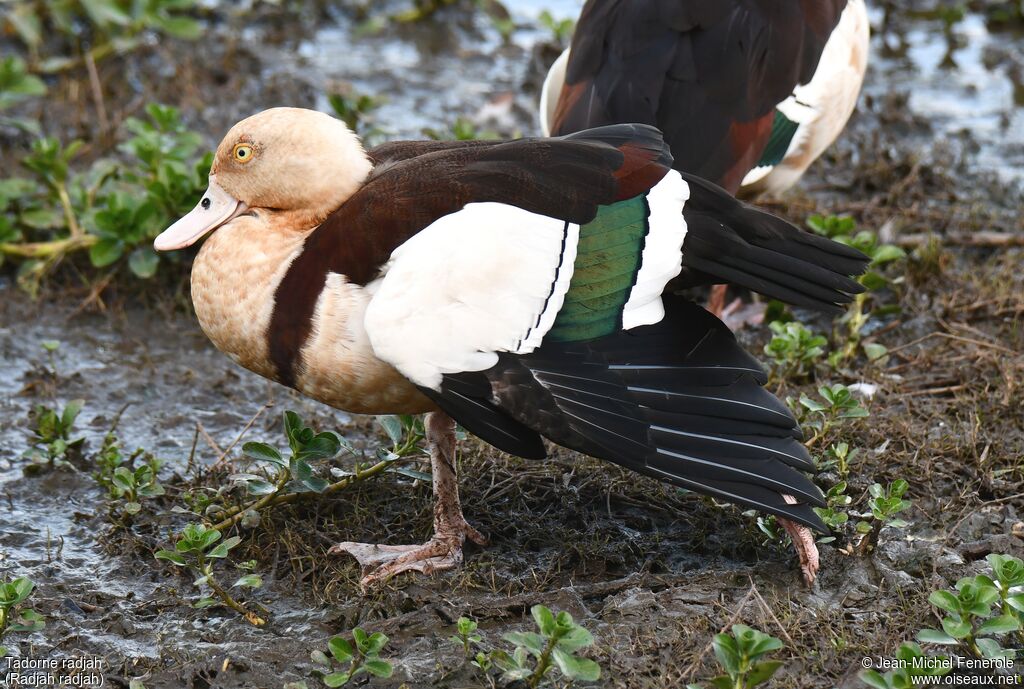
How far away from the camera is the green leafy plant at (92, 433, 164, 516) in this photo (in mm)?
3717

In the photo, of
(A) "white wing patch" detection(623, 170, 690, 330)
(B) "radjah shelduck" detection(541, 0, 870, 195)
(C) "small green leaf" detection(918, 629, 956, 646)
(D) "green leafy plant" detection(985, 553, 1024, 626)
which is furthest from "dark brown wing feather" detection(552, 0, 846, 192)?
(C) "small green leaf" detection(918, 629, 956, 646)

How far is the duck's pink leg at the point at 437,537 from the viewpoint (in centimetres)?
354

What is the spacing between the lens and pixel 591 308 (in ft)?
10.5

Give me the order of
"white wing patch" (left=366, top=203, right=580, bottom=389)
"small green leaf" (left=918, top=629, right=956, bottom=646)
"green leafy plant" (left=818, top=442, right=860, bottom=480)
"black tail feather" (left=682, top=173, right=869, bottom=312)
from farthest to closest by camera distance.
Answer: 1. "green leafy plant" (left=818, top=442, right=860, bottom=480)
2. "black tail feather" (left=682, top=173, right=869, bottom=312)
3. "white wing patch" (left=366, top=203, right=580, bottom=389)
4. "small green leaf" (left=918, top=629, right=956, bottom=646)

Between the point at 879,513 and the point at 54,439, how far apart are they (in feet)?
8.18

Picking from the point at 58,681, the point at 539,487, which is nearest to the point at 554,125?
the point at 539,487

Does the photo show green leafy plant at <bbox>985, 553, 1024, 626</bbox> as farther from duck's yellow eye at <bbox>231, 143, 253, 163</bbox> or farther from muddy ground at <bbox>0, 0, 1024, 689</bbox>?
duck's yellow eye at <bbox>231, 143, 253, 163</bbox>

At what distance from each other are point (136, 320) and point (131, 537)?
4.93 ft

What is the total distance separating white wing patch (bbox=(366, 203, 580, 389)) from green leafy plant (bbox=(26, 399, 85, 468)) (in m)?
1.39

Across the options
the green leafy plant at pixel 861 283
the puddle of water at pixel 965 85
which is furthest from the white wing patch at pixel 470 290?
the puddle of water at pixel 965 85

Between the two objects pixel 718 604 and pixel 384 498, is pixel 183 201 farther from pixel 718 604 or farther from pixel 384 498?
pixel 718 604

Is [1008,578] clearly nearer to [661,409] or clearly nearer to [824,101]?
[661,409]

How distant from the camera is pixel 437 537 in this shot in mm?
3598

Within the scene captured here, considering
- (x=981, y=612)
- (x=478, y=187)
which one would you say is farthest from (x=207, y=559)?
(x=981, y=612)
